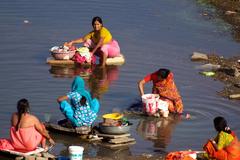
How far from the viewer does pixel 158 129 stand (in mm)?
13984

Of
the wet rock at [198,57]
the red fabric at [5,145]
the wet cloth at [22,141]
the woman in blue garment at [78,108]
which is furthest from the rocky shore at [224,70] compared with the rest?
the red fabric at [5,145]

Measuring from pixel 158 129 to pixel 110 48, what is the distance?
4.86 m

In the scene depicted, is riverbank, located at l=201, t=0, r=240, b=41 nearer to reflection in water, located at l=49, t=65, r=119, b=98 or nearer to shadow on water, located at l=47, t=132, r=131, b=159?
reflection in water, located at l=49, t=65, r=119, b=98

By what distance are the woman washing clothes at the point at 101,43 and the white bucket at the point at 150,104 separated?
3865 millimetres

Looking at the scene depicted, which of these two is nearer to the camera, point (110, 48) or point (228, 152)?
point (228, 152)

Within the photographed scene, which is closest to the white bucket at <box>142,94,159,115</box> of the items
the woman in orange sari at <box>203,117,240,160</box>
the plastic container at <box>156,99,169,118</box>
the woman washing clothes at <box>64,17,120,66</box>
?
the plastic container at <box>156,99,169,118</box>

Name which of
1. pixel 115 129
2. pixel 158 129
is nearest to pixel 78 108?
pixel 115 129

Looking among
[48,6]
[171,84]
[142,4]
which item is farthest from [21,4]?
[171,84]

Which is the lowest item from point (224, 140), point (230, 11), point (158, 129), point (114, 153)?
point (114, 153)

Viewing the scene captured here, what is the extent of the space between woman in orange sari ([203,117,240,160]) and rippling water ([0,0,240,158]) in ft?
4.30

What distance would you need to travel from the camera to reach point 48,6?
A: 2408 cm

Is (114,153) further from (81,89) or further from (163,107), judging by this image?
(163,107)

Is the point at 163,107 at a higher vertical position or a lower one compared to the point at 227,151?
higher

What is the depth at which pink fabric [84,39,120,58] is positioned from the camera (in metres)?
18.4
